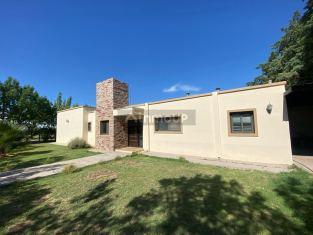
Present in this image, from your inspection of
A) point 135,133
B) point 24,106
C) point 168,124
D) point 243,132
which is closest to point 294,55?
point 243,132

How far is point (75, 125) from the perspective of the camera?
17.6m

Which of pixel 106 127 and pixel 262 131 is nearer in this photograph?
pixel 262 131

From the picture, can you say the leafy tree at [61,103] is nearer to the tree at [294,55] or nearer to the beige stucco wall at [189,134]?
the beige stucco wall at [189,134]

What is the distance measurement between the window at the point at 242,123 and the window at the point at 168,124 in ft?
11.0

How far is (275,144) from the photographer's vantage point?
25.0 feet

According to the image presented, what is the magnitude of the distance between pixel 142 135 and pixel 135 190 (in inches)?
330

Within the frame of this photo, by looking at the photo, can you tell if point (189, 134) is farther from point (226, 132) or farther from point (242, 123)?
point (242, 123)

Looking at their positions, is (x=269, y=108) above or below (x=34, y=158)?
above

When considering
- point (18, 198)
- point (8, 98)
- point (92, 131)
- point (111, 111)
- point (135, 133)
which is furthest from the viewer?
point (8, 98)

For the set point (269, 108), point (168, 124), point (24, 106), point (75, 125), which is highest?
point (24, 106)

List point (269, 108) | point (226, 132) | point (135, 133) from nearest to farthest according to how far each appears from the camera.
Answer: point (269, 108), point (226, 132), point (135, 133)

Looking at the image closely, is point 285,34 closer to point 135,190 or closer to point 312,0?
point 312,0

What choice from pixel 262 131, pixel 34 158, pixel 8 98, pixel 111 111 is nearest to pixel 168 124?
pixel 111 111

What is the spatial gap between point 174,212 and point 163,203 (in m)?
0.52
